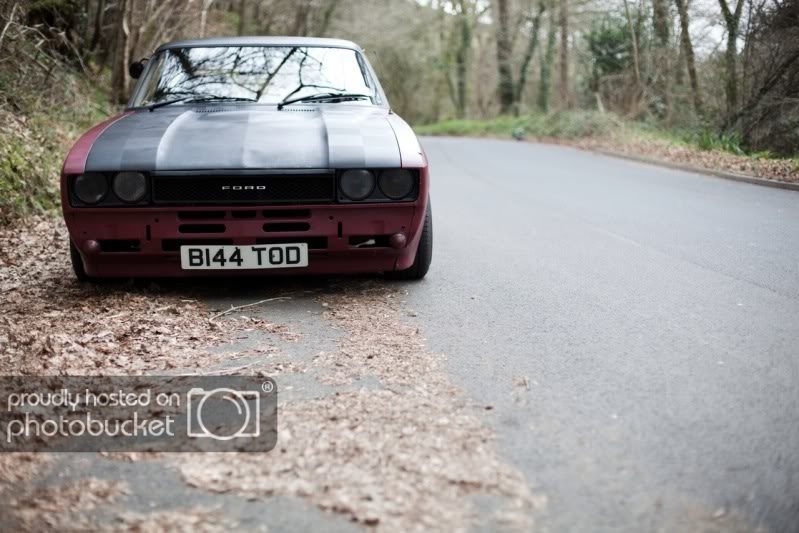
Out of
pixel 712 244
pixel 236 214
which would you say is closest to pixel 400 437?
pixel 236 214

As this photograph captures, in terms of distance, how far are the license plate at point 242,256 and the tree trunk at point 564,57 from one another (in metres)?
21.7

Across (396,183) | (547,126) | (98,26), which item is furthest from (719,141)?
(396,183)

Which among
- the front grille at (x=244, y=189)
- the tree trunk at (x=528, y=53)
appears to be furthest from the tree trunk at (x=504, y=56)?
the front grille at (x=244, y=189)

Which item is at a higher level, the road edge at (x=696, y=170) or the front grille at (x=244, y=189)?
the front grille at (x=244, y=189)

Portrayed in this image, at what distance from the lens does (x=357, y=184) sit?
430 centimetres

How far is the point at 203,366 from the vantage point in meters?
3.44

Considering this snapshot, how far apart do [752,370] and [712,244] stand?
131 inches

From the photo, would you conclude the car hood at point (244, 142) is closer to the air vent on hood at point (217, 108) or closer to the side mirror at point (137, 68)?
the air vent on hood at point (217, 108)

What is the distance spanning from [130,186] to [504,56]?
97.7 ft

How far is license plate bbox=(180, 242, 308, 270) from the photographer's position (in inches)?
169

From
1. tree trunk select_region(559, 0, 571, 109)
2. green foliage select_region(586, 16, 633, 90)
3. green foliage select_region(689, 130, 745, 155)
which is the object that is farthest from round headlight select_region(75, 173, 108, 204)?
tree trunk select_region(559, 0, 571, 109)

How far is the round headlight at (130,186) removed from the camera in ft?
13.8

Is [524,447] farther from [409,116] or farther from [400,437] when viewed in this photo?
[409,116]

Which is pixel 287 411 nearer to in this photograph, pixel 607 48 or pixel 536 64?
pixel 607 48
